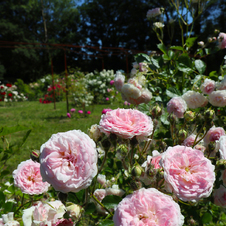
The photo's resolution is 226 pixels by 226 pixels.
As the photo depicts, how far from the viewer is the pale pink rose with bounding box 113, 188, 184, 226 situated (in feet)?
1.19

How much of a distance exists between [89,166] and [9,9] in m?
20.5

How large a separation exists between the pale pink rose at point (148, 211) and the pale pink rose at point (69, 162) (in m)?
0.08

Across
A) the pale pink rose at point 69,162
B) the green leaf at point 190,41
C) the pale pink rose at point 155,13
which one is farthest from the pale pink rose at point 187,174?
the pale pink rose at point 155,13

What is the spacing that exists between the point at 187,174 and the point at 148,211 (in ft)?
0.37

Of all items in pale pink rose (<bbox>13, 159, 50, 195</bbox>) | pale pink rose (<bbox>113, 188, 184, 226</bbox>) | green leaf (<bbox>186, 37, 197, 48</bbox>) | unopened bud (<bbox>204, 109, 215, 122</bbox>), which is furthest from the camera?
green leaf (<bbox>186, 37, 197, 48</bbox>)

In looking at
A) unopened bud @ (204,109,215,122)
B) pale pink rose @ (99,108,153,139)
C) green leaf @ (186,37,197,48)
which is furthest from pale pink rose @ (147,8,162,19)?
pale pink rose @ (99,108,153,139)

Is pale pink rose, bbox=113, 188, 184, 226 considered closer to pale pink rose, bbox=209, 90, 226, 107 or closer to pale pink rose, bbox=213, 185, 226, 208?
pale pink rose, bbox=213, 185, 226, 208

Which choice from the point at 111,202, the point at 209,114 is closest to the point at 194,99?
the point at 209,114

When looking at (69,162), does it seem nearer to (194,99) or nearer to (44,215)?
(44,215)

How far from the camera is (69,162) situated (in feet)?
1.33

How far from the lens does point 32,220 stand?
52cm

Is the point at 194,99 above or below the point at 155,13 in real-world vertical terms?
below

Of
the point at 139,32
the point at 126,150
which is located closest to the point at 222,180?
the point at 126,150

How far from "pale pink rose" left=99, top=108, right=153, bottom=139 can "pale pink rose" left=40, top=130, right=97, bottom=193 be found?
0.07m
